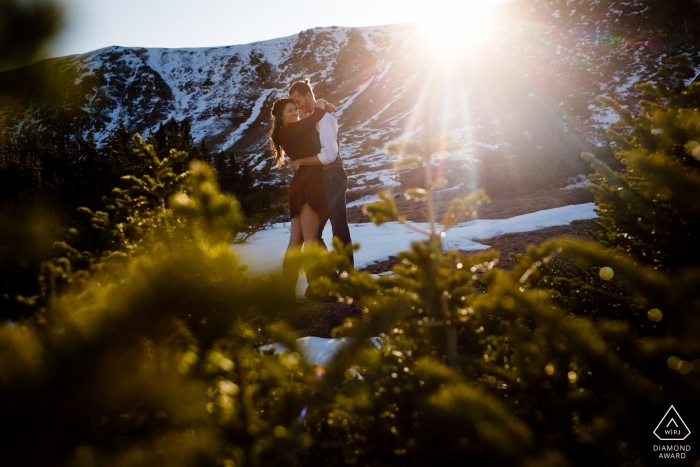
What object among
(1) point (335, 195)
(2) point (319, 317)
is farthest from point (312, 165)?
(2) point (319, 317)

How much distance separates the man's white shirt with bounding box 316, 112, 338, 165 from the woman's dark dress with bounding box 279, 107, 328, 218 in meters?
0.11

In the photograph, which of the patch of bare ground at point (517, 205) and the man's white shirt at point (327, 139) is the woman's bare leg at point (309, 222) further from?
the patch of bare ground at point (517, 205)

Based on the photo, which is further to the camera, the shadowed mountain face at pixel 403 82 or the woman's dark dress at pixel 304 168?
the shadowed mountain face at pixel 403 82

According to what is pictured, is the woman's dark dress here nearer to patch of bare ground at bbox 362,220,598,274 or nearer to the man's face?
the man's face

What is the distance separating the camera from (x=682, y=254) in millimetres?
1368

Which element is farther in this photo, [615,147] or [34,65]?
[615,147]

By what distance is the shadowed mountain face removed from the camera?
25.7 meters

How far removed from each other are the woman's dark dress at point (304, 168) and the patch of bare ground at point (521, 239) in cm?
158

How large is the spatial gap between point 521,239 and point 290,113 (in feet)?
13.3

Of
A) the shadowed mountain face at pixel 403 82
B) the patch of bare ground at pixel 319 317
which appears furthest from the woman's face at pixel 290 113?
the shadowed mountain face at pixel 403 82

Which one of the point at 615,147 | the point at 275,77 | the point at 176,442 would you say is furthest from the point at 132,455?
the point at 275,77

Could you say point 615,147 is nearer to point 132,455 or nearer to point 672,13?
point 132,455

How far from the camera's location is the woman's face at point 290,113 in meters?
3.71

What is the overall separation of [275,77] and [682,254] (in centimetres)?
10144
